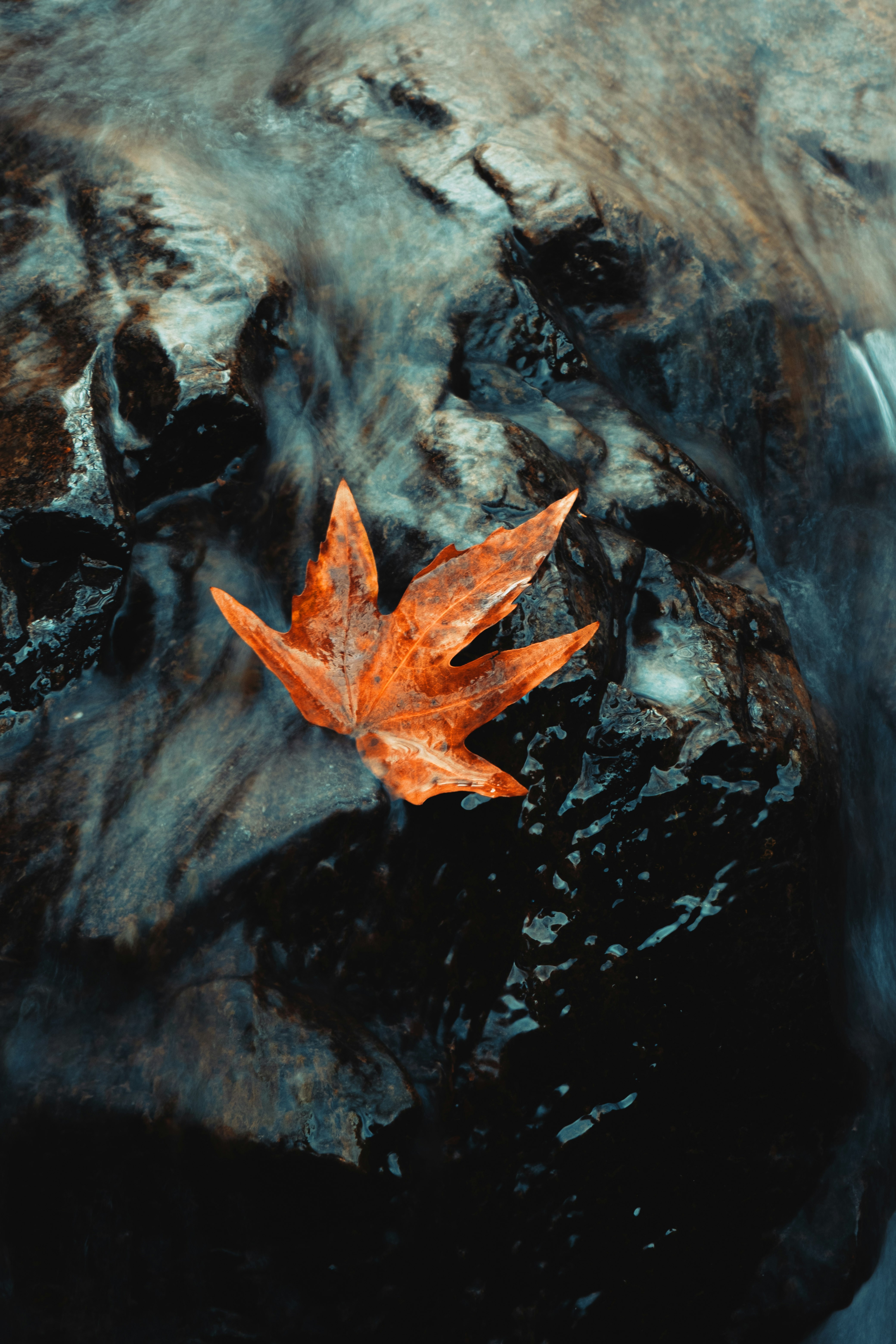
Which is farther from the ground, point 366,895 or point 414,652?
point 414,652

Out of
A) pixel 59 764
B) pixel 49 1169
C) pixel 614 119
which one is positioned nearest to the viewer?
pixel 49 1169

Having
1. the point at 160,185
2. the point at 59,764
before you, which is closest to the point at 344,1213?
the point at 59,764

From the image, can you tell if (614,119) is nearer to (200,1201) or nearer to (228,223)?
(228,223)
